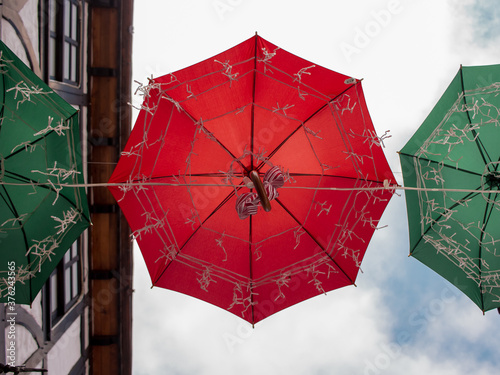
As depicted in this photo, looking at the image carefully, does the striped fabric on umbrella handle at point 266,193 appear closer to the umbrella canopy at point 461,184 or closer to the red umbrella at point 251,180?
the red umbrella at point 251,180

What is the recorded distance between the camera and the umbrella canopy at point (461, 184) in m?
4.35

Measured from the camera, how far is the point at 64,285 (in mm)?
6277

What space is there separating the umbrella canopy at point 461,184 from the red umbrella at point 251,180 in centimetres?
70

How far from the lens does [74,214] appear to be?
149 inches

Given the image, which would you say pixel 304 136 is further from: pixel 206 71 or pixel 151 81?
pixel 151 81

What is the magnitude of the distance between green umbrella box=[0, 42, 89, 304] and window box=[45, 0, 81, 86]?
2730mm

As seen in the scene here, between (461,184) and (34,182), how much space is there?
5341 millimetres

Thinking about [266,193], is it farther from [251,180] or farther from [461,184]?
[461,184]

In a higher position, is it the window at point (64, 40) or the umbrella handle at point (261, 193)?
the window at point (64, 40)

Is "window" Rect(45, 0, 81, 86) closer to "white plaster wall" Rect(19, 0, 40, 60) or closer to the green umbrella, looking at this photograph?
"white plaster wall" Rect(19, 0, 40, 60)

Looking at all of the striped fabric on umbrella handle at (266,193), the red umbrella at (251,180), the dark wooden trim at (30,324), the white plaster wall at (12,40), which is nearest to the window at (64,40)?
the white plaster wall at (12,40)

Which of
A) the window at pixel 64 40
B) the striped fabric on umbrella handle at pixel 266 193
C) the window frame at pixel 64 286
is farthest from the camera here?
the window frame at pixel 64 286

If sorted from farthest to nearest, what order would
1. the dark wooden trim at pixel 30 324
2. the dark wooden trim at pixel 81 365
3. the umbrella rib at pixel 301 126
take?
1. the dark wooden trim at pixel 81 365
2. the dark wooden trim at pixel 30 324
3. the umbrella rib at pixel 301 126

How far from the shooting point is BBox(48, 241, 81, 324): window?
6137 mm
